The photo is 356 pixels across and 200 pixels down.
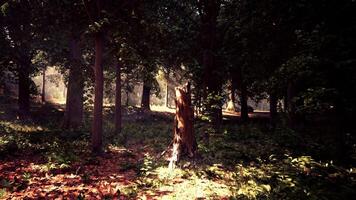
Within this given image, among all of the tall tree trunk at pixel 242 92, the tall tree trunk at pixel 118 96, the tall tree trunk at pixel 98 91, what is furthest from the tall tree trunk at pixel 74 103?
the tall tree trunk at pixel 242 92

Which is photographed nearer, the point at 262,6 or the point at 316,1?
the point at 316,1

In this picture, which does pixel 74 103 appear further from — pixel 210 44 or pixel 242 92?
pixel 242 92

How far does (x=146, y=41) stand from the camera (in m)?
12.5

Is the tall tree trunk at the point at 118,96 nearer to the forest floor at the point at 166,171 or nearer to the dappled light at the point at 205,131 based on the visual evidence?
the dappled light at the point at 205,131

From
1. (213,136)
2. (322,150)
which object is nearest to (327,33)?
(322,150)

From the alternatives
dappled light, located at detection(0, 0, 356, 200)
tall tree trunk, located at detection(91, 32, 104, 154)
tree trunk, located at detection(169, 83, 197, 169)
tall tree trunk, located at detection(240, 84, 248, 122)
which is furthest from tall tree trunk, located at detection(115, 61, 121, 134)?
tall tree trunk, located at detection(240, 84, 248, 122)

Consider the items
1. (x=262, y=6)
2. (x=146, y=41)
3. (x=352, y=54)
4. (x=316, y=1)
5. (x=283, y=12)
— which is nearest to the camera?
(x=352, y=54)

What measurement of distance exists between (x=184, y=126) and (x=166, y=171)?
1919mm

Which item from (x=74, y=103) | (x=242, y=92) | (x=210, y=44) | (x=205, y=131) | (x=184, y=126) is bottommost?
(x=205, y=131)

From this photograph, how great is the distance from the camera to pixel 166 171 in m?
9.92

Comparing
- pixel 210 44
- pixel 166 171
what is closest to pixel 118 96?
pixel 210 44

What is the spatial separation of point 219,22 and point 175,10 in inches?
128

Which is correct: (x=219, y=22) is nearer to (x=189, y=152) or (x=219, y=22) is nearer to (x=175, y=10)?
(x=175, y=10)

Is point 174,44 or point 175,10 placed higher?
point 175,10
